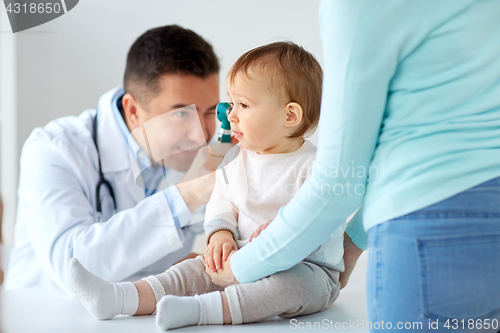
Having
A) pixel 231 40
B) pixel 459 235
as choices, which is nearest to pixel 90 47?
pixel 231 40

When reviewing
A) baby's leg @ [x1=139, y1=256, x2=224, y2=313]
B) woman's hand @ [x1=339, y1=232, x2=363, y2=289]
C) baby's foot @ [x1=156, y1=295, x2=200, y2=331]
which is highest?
baby's foot @ [x1=156, y1=295, x2=200, y2=331]

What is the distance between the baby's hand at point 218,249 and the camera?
818 millimetres

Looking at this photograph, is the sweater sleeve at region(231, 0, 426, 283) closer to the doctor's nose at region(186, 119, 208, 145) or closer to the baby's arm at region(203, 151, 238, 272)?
the baby's arm at region(203, 151, 238, 272)

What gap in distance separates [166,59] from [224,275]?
2.82 ft

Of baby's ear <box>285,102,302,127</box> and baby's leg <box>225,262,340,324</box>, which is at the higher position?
baby's ear <box>285,102,302,127</box>

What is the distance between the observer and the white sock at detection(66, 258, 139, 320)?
0.75m

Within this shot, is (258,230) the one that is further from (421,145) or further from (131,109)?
(131,109)

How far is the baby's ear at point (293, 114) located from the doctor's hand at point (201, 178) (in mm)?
185

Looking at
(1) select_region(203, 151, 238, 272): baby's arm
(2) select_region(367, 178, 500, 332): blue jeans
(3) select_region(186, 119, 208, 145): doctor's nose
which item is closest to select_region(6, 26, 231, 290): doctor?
(3) select_region(186, 119, 208, 145): doctor's nose

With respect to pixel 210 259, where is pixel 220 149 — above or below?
above

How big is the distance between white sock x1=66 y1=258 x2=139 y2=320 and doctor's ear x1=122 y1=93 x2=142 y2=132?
779mm

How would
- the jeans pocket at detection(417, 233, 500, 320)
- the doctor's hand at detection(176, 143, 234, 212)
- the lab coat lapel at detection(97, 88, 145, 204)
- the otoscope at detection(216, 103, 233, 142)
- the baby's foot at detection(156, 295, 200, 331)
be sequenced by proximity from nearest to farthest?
the jeans pocket at detection(417, 233, 500, 320) < the baby's foot at detection(156, 295, 200, 331) < the otoscope at detection(216, 103, 233, 142) < the doctor's hand at detection(176, 143, 234, 212) < the lab coat lapel at detection(97, 88, 145, 204)

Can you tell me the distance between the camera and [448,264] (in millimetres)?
505

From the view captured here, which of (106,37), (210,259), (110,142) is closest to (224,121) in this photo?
(210,259)
